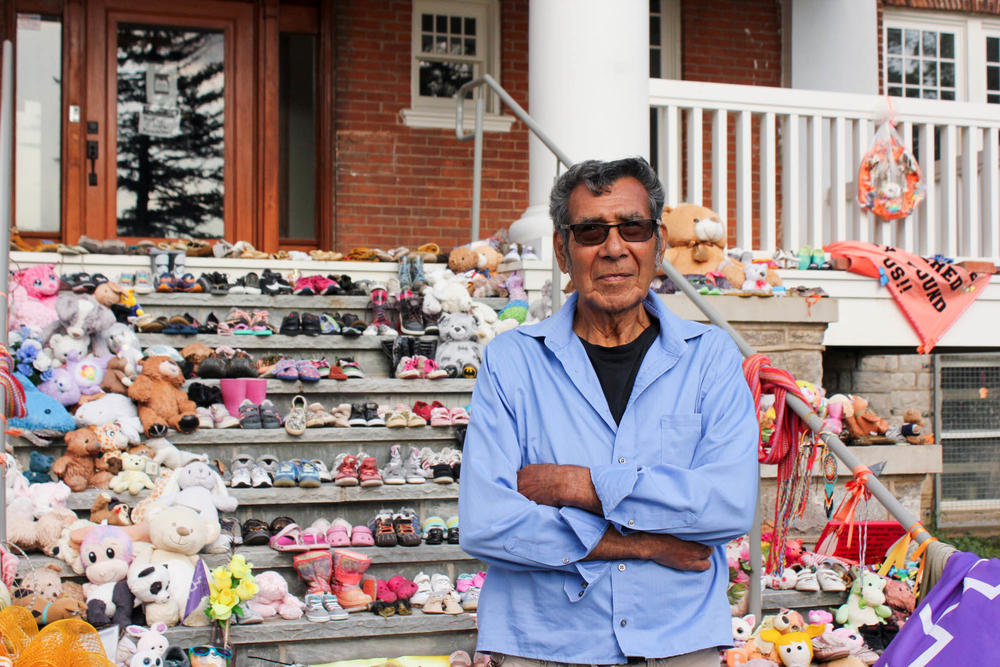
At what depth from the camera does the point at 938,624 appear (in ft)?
6.57

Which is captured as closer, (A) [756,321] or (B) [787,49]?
(A) [756,321]

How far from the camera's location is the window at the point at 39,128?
7926 millimetres

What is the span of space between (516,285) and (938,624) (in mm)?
4233

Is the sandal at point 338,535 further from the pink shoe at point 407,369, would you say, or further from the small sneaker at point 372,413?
the pink shoe at point 407,369

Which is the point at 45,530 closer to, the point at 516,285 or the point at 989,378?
the point at 516,285

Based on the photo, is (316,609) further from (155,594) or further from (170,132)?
(170,132)

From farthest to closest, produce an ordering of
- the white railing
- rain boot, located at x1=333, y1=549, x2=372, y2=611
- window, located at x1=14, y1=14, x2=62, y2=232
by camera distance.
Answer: window, located at x1=14, y1=14, x2=62, y2=232, the white railing, rain boot, located at x1=333, y1=549, x2=372, y2=611

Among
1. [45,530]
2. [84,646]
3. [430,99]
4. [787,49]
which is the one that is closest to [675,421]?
[84,646]

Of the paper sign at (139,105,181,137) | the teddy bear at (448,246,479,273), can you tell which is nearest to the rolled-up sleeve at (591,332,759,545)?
the teddy bear at (448,246,479,273)

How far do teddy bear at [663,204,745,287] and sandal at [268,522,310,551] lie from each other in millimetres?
2983

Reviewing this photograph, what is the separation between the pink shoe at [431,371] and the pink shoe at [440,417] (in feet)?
1.08

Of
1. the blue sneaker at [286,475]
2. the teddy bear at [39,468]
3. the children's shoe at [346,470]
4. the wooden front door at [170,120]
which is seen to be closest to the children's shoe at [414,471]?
the children's shoe at [346,470]

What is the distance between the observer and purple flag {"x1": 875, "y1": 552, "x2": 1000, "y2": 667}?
1.90 m

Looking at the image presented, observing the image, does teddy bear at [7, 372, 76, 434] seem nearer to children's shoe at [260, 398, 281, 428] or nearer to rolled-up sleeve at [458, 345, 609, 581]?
children's shoe at [260, 398, 281, 428]
